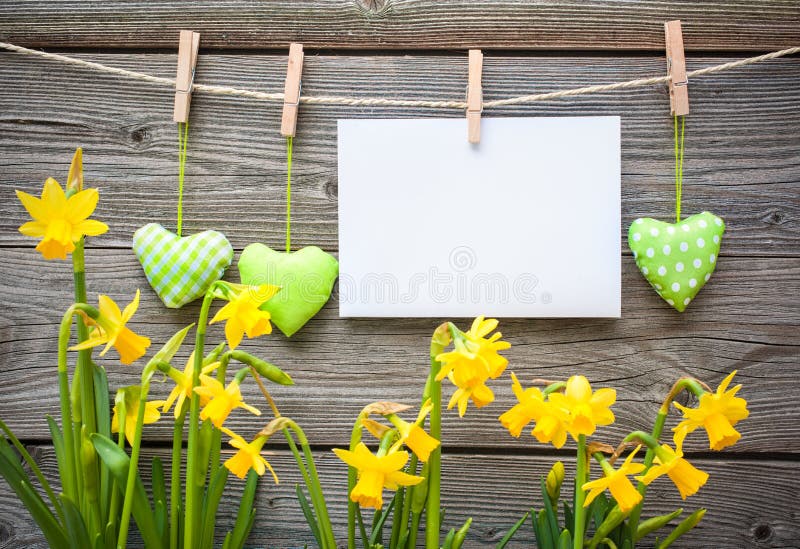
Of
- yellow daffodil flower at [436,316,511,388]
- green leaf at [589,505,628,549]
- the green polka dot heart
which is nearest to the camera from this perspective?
yellow daffodil flower at [436,316,511,388]

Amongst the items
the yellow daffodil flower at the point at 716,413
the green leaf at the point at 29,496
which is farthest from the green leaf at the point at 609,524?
the green leaf at the point at 29,496

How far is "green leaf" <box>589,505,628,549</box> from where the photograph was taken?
2.25 ft

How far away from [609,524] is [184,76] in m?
0.76

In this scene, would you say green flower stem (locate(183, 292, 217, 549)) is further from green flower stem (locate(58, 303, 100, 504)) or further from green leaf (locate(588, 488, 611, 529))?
green leaf (locate(588, 488, 611, 529))

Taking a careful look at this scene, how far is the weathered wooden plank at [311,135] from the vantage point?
858 millimetres

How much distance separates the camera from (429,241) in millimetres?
838

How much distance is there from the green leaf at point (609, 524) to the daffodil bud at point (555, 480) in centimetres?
6

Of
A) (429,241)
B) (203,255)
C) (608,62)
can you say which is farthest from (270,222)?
(608,62)

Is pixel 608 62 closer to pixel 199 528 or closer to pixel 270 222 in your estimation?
pixel 270 222

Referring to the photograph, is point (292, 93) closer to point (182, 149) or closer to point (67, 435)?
point (182, 149)

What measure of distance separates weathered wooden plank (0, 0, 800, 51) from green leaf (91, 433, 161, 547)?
54cm

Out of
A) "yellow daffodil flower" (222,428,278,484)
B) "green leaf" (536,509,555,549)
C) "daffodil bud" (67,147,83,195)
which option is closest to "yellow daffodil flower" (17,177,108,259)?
"daffodil bud" (67,147,83,195)

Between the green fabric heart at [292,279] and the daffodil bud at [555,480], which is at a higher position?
the green fabric heart at [292,279]

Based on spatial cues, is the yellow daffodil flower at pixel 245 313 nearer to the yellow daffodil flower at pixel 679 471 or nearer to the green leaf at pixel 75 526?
the green leaf at pixel 75 526
